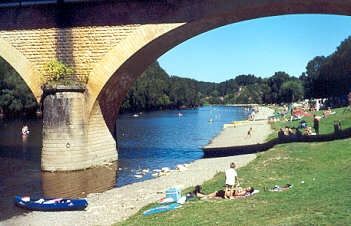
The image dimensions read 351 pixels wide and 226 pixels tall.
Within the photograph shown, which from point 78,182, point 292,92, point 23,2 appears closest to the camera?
point 78,182

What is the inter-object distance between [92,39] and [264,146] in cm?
1192

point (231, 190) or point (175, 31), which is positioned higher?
point (175, 31)

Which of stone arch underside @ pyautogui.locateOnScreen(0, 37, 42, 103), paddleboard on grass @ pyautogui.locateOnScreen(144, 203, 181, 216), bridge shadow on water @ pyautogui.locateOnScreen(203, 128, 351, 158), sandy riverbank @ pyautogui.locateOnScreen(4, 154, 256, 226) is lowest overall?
sandy riverbank @ pyautogui.locateOnScreen(4, 154, 256, 226)

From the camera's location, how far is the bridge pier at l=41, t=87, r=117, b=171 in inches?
924

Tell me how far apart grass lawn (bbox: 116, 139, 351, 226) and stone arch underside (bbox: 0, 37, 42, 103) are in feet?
39.4

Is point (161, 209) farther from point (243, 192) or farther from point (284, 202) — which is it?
point (284, 202)

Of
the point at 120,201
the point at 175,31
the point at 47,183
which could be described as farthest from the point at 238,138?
the point at 120,201

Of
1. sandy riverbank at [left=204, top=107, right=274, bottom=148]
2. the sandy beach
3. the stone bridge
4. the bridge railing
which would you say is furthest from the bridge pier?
sandy riverbank at [left=204, top=107, right=274, bottom=148]

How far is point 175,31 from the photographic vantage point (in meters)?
24.1

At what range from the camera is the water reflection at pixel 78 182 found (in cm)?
1958

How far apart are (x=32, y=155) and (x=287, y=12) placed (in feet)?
57.8

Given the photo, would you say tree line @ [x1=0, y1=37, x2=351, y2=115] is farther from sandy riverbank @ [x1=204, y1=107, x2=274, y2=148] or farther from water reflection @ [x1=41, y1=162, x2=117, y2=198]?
water reflection @ [x1=41, y1=162, x2=117, y2=198]

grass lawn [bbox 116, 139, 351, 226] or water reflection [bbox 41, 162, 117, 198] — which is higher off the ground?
grass lawn [bbox 116, 139, 351, 226]

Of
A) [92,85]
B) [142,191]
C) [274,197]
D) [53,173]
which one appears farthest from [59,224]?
[92,85]
